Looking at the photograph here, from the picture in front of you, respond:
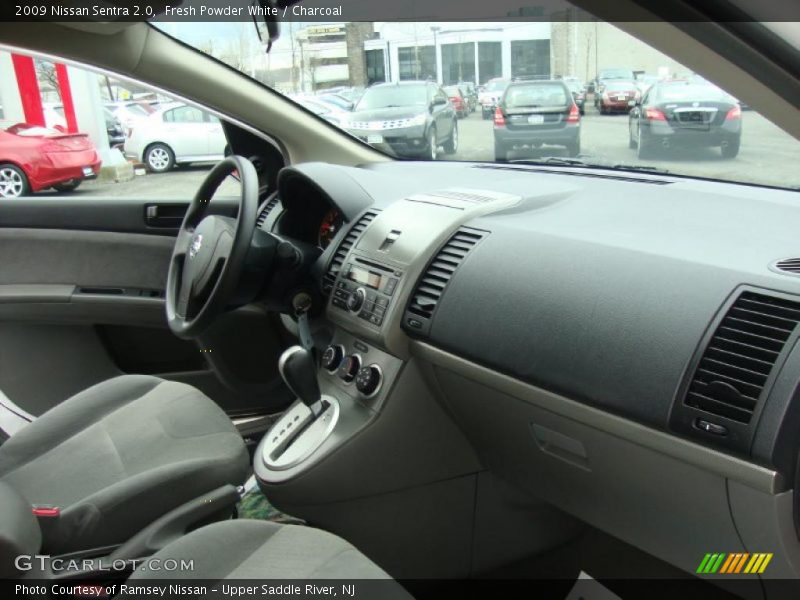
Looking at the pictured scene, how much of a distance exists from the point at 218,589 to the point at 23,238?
198 centimetres

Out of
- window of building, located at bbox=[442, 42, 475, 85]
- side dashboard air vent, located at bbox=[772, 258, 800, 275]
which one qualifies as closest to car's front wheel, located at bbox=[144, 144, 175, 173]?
window of building, located at bbox=[442, 42, 475, 85]

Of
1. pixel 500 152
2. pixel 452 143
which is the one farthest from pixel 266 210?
pixel 500 152

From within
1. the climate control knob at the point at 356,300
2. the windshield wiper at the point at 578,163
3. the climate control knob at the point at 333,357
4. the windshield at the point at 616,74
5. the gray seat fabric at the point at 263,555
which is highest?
the windshield at the point at 616,74

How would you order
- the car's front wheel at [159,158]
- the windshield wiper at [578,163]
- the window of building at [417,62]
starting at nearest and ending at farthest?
the windshield wiper at [578,163] < the window of building at [417,62] < the car's front wheel at [159,158]

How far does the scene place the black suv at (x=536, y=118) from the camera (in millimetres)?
2432

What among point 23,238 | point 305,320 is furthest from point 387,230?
point 23,238

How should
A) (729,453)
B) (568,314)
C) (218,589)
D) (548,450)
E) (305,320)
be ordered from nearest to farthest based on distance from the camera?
(729,453)
(218,589)
(568,314)
(548,450)
(305,320)

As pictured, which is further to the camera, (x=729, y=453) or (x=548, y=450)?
(x=548, y=450)

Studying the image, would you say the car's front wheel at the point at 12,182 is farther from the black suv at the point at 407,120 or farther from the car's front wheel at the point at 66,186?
the black suv at the point at 407,120

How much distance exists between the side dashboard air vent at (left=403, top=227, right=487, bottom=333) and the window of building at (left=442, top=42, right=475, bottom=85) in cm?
83

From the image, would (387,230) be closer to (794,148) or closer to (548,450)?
(548,450)

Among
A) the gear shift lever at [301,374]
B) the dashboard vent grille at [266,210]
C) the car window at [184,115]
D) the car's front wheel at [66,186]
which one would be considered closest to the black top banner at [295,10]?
the car window at [184,115]

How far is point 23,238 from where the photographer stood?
113 inches

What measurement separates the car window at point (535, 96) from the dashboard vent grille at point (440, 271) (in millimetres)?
797
